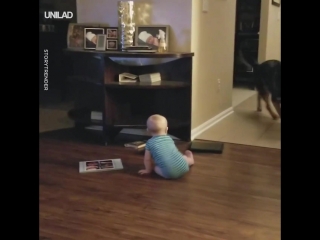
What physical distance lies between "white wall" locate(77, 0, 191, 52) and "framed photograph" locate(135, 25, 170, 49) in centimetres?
4

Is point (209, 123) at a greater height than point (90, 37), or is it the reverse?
point (90, 37)

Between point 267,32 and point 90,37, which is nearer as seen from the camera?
point 90,37

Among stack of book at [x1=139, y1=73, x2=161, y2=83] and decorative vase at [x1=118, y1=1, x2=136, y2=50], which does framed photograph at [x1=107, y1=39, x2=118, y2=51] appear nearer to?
decorative vase at [x1=118, y1=1, x2=136, y2=50]

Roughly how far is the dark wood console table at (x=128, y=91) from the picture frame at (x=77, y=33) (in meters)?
0.08

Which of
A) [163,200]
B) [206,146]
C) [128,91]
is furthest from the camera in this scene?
[128,91]

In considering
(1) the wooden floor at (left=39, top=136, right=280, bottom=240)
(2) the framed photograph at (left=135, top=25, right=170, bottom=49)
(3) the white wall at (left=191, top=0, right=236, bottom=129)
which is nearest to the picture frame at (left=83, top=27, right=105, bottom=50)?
(2) the framed photograph at (left=135, top=25, right=170, bottom=49)

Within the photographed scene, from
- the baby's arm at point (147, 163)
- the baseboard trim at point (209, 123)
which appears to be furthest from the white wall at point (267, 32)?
the baby's arm at point (147, 163)

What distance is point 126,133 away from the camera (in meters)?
2.73

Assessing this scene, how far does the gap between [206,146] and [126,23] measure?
87 cm

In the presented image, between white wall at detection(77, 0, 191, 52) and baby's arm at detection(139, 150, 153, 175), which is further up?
white wall at detection(77, 0, 191, 52)

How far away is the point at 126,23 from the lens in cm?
252

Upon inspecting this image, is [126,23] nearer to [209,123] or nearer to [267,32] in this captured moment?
[209,123]

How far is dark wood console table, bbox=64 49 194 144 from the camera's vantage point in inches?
96.8

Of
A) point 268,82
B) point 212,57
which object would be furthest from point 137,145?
point 268,82
